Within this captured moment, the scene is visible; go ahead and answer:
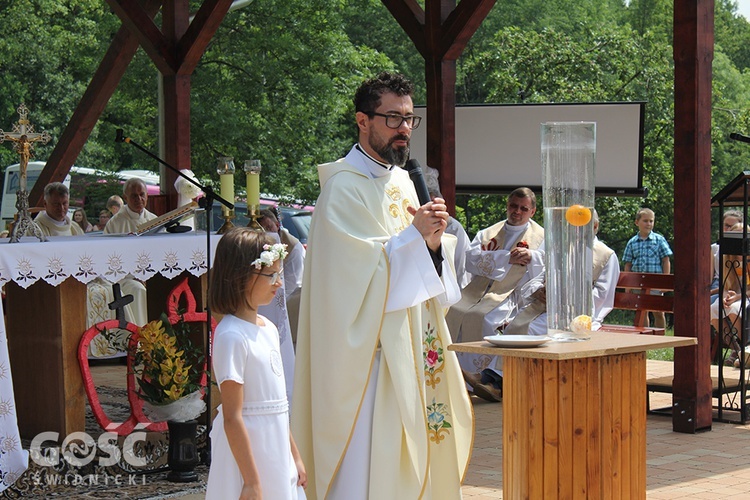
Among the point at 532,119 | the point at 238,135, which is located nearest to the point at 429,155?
the point at 532,119

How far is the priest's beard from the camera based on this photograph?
412cm

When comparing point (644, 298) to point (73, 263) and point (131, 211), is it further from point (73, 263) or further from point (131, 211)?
Result: point (73, 263)

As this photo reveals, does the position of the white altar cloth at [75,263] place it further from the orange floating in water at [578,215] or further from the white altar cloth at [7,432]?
the orange floating in water at [578,215]

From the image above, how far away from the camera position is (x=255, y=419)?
3379 mm

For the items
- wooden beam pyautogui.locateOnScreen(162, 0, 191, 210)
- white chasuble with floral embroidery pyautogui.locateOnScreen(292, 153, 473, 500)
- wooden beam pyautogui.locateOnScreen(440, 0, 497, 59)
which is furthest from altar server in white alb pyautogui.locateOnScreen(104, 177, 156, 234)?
white chasuble with floral embroidery pyautogui.locateOnScreen(292, 153, 473, 500)

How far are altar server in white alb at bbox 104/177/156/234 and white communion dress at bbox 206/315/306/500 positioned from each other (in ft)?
22.1

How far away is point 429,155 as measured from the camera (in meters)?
8.28

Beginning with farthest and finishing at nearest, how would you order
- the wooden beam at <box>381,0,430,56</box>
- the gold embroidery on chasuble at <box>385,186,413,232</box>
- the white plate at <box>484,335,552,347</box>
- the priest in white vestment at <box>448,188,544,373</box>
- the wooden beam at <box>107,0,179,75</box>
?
1. the wooden beam at <box>107,0,179,75</box>
2. the priest in white vestment at <box>448,188,544,373</box>
3. the wooden beam at <box>381,0,430,56</box>
4. the gold embroidery on chasuble at <box>385,186,413,232</box>
5. the white plate at <box>484,335,552,347</box>

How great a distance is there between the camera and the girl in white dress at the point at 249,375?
10.8 ft

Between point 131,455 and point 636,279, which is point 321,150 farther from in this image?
point 131,455

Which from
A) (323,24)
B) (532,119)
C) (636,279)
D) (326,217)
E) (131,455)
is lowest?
(131,455)

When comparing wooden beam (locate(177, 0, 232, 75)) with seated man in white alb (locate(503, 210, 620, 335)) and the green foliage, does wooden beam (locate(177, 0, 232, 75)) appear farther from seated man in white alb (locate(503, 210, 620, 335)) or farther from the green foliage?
the green foliage

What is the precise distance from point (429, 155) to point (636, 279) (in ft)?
7.04

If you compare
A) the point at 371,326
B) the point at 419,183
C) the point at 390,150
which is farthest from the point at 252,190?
the point at 419,183
